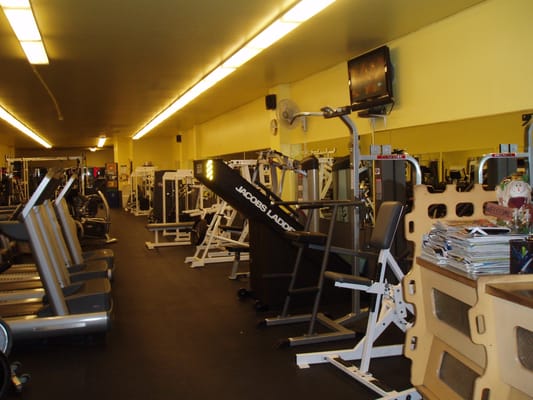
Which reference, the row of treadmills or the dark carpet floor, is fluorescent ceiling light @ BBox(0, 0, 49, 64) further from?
the dark carpet floor

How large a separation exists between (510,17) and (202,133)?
434 inches

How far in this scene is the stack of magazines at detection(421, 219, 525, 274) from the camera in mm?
1877

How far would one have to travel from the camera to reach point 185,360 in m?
3.75

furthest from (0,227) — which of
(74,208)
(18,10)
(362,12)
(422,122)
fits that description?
(74,208)

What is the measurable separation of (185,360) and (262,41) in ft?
11.9

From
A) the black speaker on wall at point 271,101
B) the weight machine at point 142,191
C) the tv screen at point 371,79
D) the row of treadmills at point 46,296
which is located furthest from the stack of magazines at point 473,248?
the weight machine at point 142,191

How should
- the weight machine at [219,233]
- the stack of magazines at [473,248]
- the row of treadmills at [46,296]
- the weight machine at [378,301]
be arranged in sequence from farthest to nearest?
the weight machine at [219,233], the row of treadmills at [46,296], the weight machine at [378,301], the stack of magazines at [473,248]

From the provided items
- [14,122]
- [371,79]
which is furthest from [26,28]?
[14,122]

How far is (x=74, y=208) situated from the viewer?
10.3 meters

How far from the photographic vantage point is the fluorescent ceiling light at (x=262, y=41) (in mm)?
4590

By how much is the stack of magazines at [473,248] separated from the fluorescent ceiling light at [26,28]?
12.7 ft

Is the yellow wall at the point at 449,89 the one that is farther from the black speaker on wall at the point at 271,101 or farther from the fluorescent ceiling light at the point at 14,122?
the fluorescent ceiling light at the point at 14,122

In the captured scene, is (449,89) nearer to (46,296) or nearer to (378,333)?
(378,333)

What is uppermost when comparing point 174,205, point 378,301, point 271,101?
point 271,101
